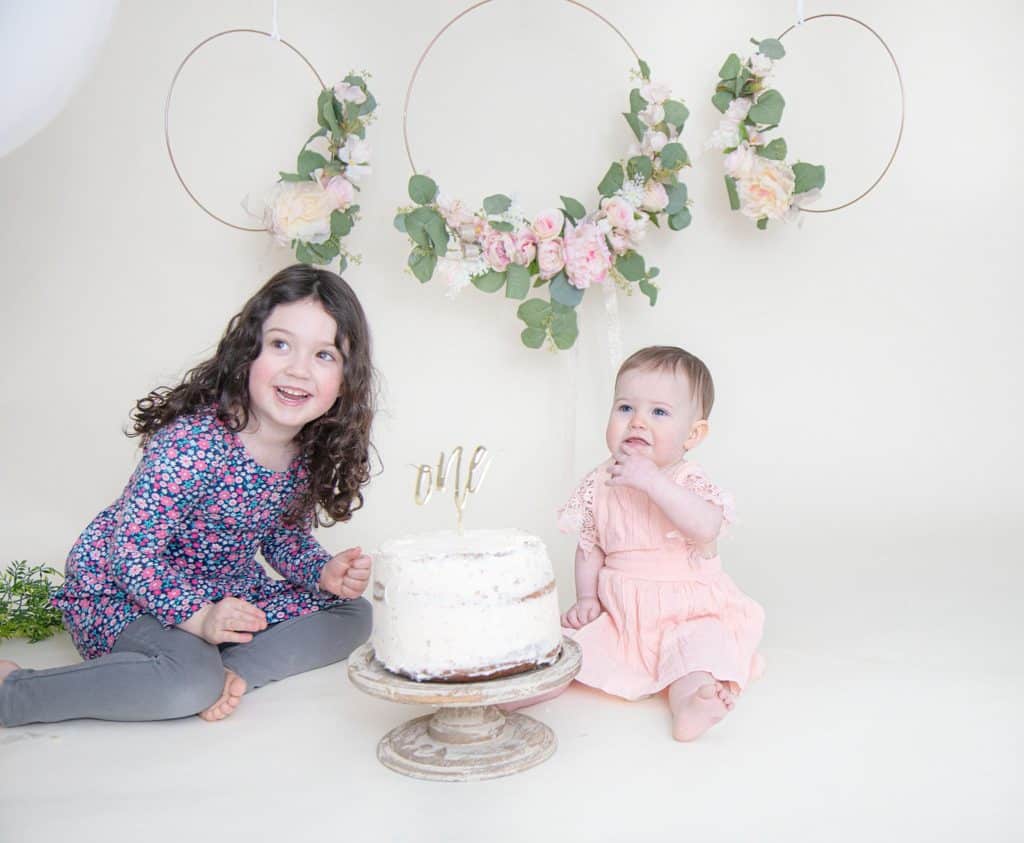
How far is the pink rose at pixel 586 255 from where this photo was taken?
8.84ft

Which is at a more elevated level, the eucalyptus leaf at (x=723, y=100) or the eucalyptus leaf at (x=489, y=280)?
the eucalyptus leaf at (x=723, y=100)

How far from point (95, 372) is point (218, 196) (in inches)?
23.7

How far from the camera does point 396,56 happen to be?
3082 millimetres

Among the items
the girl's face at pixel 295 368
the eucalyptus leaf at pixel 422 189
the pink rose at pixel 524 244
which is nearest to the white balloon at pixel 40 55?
the girl's face at pixel 295 368

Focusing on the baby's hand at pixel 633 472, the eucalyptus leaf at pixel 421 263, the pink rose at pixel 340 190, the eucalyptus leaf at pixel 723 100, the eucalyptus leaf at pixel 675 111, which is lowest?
the baby's hand at pixel 633 472

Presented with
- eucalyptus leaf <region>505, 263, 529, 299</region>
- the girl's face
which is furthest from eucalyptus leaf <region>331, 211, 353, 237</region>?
the girl's face

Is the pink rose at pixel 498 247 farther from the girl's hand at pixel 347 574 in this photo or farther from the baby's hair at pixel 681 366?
the girl's hand at pixel 347 574

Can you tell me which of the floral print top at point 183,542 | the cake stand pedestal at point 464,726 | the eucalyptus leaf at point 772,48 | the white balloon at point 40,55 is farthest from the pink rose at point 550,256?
the white balloon at point 40,55

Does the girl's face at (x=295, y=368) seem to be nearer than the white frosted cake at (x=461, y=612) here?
No

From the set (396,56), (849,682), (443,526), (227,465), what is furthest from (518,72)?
(849,682)

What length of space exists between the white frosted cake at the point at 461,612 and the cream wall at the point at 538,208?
1471mm

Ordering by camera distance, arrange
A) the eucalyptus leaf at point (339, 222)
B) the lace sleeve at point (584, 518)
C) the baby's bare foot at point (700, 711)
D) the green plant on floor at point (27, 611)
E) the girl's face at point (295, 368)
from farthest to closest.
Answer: the eucalyptus leaf at point (339, 222) < the green plant on floor at point (27, 611) < the lace sleeve at point (584, 518) < the girl's face at point (295, 368) < the baby's bare foot at point (700, 711)

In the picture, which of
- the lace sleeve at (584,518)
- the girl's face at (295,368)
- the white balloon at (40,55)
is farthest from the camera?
the lace sleeve at (584,518)

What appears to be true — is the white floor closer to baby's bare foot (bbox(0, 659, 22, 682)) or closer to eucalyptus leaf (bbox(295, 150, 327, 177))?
baby's bare foot (bbox(0, 659, 22, 682))
